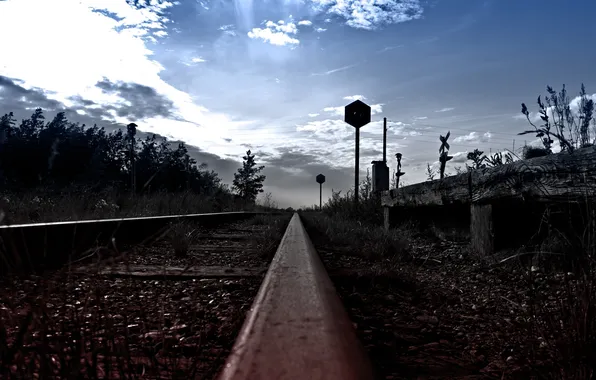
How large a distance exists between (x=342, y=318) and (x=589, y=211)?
1.00 metres

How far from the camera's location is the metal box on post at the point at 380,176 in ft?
32.6

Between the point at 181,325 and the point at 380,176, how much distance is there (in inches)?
353

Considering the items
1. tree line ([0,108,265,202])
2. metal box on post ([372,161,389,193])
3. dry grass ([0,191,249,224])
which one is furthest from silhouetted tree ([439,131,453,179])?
tree line ([0,108,265,202])

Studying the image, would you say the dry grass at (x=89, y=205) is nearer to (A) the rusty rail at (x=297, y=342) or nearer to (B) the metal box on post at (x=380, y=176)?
(B) the metal box on post at (x=380, y=176)

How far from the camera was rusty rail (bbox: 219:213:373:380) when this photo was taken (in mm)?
750

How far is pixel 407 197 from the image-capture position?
18.5 feet

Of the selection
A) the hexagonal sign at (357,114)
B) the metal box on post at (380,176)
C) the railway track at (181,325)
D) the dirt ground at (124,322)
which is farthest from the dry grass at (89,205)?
the hexagonal sign at (357,114)

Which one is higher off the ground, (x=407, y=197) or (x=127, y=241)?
(x=407, y=197)

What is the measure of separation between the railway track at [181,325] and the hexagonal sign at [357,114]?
11396 mm

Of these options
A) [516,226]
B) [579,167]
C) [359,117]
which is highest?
[359,117]

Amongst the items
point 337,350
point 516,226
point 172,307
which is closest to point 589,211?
point 337,350

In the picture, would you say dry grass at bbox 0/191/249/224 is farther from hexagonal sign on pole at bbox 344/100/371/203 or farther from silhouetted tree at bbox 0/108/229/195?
silhouetted tree at bbox 0/108/229/195

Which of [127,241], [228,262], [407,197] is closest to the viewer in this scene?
[228,262]

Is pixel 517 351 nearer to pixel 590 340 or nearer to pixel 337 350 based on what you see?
pixel 590 340
